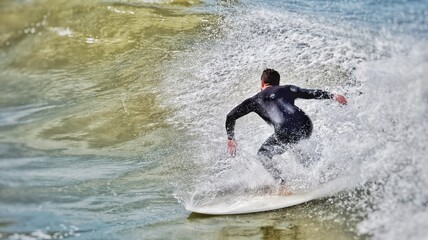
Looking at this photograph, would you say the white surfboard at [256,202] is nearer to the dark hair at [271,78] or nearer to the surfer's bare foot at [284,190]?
the surfer's bare foot at [284,190]

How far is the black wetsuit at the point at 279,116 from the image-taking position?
7.23 meters

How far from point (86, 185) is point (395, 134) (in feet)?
11.0

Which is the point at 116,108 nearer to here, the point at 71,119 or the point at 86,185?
the point at 71,119

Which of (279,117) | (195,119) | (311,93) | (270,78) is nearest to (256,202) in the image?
(279,117)

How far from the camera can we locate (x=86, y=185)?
7113 millimetres

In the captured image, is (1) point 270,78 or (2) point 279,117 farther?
(1) point 270,78

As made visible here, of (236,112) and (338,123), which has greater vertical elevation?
(236,112)

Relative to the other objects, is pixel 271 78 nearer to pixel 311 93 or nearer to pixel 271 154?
pixel 311 93

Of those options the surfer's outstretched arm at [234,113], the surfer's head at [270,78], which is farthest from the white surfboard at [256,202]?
the surfer's head at [270,78]

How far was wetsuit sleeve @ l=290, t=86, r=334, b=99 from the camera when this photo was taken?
7117 millimetres

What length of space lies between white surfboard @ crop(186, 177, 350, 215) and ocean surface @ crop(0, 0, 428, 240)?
6 centimetres

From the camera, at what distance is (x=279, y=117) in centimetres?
728

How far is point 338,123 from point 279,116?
1.35 m

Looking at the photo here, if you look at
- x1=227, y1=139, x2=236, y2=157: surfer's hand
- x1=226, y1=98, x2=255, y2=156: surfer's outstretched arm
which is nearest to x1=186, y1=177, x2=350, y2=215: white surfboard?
x1=227, y1=139, x2=236, y2=157: surfer's hand
